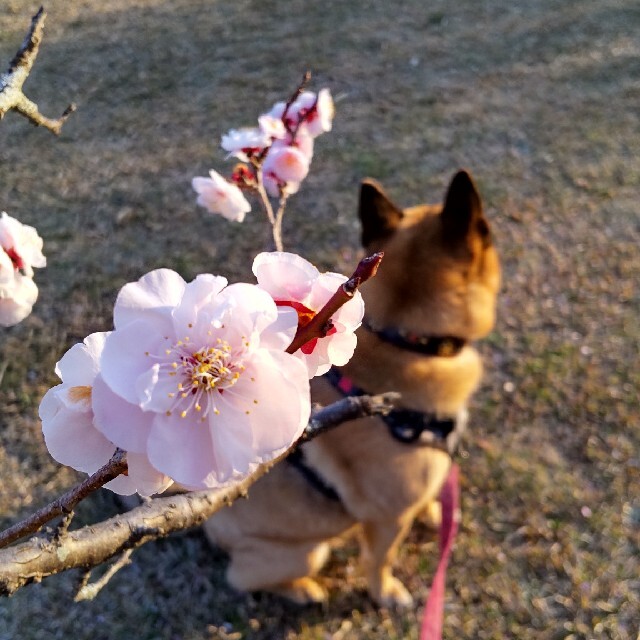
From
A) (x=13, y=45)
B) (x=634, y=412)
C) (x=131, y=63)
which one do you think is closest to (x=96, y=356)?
(x=634, y=412)

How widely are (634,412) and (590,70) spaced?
3458mm

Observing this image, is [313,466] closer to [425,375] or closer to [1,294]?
[425,375]

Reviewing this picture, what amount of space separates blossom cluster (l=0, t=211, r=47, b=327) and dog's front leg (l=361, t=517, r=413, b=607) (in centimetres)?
142

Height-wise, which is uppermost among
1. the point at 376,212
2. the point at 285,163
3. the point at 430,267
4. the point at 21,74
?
the point at 21,74

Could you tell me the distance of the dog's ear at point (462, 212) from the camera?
5.59 ft

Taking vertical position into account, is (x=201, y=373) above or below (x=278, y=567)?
above

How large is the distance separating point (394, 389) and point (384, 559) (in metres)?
0.73

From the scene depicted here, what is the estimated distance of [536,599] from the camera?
7.62 ft

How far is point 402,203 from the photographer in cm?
381

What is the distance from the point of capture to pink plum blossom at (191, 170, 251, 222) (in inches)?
A: 55.4

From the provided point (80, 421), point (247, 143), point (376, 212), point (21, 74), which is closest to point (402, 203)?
point (376, 212)

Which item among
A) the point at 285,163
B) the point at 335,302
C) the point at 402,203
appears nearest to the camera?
the point at 335,302

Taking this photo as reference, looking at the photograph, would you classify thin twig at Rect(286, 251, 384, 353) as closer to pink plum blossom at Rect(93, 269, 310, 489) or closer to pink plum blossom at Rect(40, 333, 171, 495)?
pink plum blossom at Rect(93, 269, 310, 489)

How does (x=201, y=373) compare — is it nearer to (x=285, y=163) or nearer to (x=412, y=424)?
(x=285, y=163)
